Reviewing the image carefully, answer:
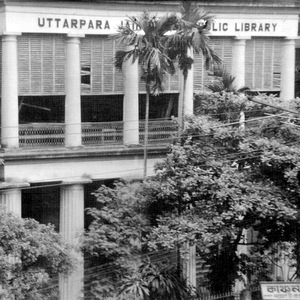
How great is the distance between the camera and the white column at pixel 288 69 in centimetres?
4081

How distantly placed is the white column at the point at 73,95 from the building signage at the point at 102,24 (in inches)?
20.2

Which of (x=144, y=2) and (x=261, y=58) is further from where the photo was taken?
(x=261, y=58)

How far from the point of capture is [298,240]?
32062mm

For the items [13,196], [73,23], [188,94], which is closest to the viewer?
[13,196]

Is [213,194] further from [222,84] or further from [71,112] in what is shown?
[71,112]

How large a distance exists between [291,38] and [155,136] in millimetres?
6146

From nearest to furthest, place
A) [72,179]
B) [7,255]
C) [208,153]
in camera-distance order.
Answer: [7,255], [208,153], [72,179]

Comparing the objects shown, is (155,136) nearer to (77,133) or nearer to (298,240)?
(77,133)

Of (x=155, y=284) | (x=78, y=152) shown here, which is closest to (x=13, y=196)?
(x=78, y=152)

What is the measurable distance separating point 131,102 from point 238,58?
435 centimetres

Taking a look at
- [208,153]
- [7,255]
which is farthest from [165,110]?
[7,255]

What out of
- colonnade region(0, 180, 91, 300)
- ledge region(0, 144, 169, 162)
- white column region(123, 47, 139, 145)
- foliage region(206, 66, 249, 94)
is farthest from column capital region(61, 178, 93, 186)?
foliage region(206, 66, 249, 94)

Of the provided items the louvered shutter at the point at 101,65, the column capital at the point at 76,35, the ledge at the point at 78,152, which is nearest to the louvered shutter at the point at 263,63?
the ledge at the point at 78,152

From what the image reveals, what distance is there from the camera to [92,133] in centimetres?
3888
